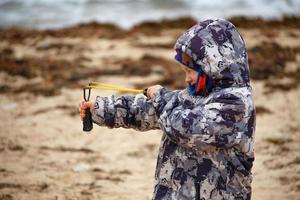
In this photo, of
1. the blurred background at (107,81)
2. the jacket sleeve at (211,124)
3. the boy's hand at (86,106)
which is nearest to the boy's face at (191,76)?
the jacket sleeve at (211,124)

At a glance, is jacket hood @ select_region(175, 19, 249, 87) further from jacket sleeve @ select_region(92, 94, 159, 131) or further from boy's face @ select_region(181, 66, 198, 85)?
jacket sleeve @ select_region(92, 94, 159, 131)

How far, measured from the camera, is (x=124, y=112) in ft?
8.86

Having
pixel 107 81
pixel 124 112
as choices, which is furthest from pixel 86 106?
pixel 107 81

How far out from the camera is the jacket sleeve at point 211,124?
2.33 metres

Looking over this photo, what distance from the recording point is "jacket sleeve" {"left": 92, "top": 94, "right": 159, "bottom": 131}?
8.85 ft

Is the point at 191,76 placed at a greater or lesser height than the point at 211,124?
greater

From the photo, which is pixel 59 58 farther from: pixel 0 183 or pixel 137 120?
pixel 137 120

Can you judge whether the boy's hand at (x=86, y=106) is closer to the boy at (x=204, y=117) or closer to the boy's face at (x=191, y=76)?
the boy at (x=204, y=117)

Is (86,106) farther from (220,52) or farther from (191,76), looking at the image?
(220,52)

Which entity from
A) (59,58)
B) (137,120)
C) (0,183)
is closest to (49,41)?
(59,58)

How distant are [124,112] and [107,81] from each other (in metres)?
6.10

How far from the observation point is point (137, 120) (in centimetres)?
272

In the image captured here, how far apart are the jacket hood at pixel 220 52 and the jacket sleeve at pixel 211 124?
0.11 metres

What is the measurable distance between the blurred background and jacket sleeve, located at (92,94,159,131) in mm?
1934
